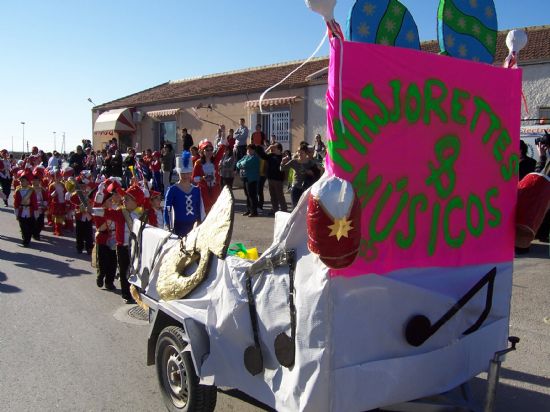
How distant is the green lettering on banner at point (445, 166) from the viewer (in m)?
2.96

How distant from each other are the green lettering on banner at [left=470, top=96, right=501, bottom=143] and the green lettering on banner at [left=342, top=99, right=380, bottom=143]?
2.60 feet

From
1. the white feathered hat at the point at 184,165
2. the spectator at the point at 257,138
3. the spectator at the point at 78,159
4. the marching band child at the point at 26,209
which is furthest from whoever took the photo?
the spectator at the point at 78,159

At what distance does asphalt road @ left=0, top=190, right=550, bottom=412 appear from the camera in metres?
4.16

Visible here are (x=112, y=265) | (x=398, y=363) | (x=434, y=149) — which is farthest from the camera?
(x=112, y=265)

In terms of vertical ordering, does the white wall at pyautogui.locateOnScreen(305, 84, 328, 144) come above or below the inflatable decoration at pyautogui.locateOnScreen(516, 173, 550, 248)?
above

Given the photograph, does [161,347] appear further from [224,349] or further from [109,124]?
[109,124]

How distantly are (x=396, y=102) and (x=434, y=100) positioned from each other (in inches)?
11.4

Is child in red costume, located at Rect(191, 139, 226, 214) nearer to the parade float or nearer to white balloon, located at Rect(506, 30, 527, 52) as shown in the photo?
the parade float

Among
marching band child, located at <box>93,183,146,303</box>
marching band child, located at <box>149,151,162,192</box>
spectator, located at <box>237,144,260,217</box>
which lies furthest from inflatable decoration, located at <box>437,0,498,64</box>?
marching band child, located at <box>149,151,162,192</box>

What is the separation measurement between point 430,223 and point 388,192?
0.40 m

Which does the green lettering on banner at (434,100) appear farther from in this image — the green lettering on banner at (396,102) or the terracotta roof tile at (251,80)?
the terracotta roof tile at (251,80)

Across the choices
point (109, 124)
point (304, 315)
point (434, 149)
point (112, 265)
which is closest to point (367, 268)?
point (304, 315)

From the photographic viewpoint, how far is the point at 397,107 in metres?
2.78

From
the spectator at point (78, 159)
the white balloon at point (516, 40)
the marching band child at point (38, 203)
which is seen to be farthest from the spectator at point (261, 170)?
the white balloon at point (516, 40)
